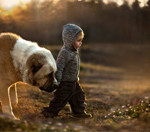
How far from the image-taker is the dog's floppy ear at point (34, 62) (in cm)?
509

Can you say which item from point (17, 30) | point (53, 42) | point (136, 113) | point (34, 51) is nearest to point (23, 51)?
point (34, 51)

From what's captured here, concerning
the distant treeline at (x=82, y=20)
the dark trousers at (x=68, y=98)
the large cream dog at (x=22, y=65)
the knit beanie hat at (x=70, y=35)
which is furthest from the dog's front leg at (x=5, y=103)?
the distant treeline at (x=82, y=20)

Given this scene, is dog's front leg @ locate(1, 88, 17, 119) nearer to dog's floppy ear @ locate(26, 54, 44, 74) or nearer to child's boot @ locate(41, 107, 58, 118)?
child's boot @ locate(41, 107, 58, 118)

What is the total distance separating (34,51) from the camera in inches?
205

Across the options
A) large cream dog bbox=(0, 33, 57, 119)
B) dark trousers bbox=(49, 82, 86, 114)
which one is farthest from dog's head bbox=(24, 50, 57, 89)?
dark trousers bbox=(49, 82, 86, 114)

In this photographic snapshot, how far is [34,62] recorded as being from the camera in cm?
509

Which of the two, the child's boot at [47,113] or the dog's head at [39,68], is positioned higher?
the dog's head at [39,68]

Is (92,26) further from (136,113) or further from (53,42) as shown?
(136,113)

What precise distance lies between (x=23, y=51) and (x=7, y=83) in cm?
80

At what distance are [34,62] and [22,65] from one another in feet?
1.07

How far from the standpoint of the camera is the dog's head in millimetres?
5105

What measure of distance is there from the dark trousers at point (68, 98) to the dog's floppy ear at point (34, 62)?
3.35ft

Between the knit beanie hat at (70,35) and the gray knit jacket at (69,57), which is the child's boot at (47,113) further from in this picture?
the knit beanie hat at (70,35)

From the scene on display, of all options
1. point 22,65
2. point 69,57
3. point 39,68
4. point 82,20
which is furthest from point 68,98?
point 82,20
